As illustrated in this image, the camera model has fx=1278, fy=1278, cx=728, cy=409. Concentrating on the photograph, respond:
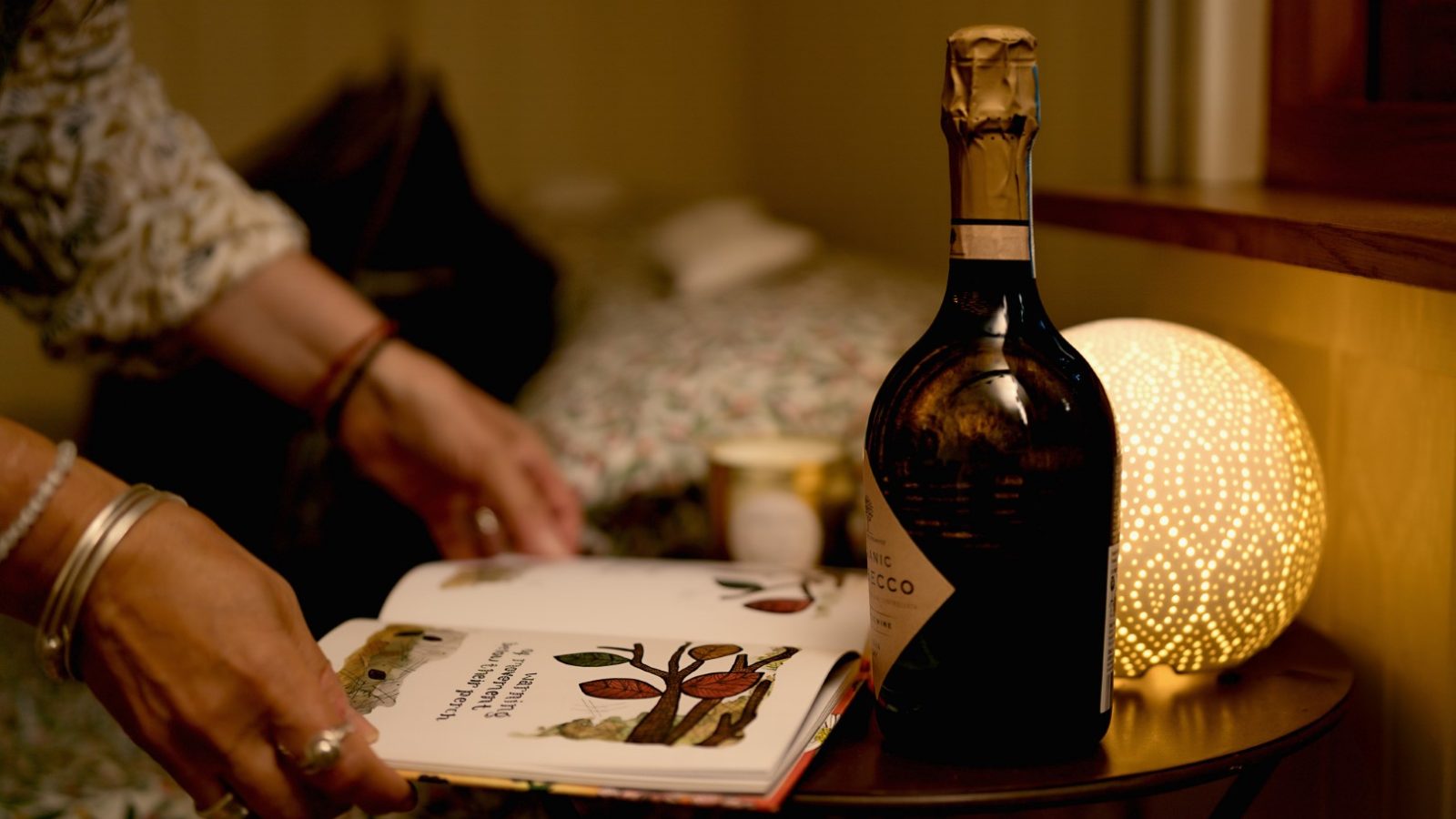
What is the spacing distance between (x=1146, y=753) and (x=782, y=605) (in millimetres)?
248

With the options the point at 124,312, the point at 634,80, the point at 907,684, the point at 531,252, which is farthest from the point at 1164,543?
the point at 634,80

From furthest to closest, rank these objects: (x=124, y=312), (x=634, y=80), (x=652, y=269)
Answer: (x=634, y=80) → (x=652, y=269) → (x=124, y=312)

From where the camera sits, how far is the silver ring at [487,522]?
103 centimetres

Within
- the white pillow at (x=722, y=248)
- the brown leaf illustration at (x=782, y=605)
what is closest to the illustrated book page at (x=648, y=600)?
the brown leaf illustration at (x=782, y=605)

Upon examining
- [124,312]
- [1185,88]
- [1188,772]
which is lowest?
[1188,772]

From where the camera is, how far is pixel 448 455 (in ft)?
3.35

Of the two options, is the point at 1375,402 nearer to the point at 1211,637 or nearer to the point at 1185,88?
the point at 1211,637

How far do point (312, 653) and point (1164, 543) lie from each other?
409 mm

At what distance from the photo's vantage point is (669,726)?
56 cm

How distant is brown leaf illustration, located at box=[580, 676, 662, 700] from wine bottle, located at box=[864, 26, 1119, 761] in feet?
0.39

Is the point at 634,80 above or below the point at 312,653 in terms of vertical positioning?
above

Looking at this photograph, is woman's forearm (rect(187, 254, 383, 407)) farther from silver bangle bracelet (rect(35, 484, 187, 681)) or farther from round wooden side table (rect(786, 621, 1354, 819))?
round wooden side table (rect(786, 621, 1354, 819))

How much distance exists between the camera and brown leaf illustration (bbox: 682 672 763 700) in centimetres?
60

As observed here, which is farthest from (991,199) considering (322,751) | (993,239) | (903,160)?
(903,160)
